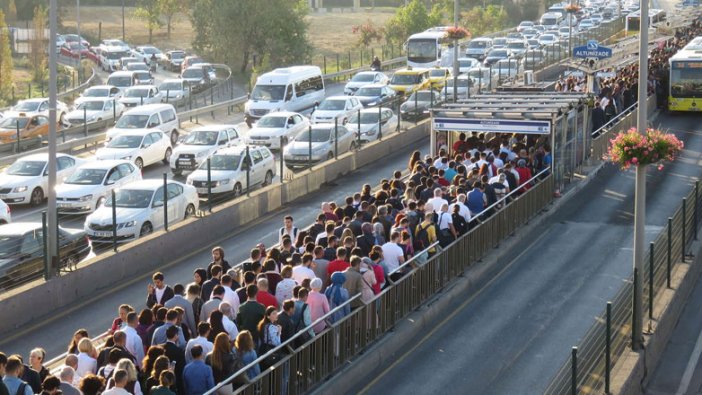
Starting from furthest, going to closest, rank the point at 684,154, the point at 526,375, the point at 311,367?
the point at 684,154 < the point at 526,375 < the point at 311,367

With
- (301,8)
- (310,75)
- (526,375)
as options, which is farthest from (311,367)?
(301,8)

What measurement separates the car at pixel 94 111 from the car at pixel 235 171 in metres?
17.3

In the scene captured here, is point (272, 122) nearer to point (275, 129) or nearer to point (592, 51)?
point (275, 129)

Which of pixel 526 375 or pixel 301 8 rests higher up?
pixel 301 8

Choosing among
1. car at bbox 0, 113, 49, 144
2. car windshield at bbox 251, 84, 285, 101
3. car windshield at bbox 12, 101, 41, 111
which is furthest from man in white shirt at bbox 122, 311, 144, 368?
car windshield at bbox 12, 101, 41, 111

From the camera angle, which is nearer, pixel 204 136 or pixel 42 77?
pixel 204 136

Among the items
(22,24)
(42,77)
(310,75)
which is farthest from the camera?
(22,24)

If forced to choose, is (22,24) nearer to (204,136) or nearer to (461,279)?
(204,136)

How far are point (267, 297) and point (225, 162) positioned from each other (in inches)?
637

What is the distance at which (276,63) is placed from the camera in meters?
74.2

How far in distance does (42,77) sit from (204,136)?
127 feet

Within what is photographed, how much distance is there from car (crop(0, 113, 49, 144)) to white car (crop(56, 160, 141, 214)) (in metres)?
13.6

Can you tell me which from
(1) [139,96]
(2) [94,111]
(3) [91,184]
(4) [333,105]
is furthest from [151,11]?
(3) [91,184]

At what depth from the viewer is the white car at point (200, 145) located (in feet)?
118
